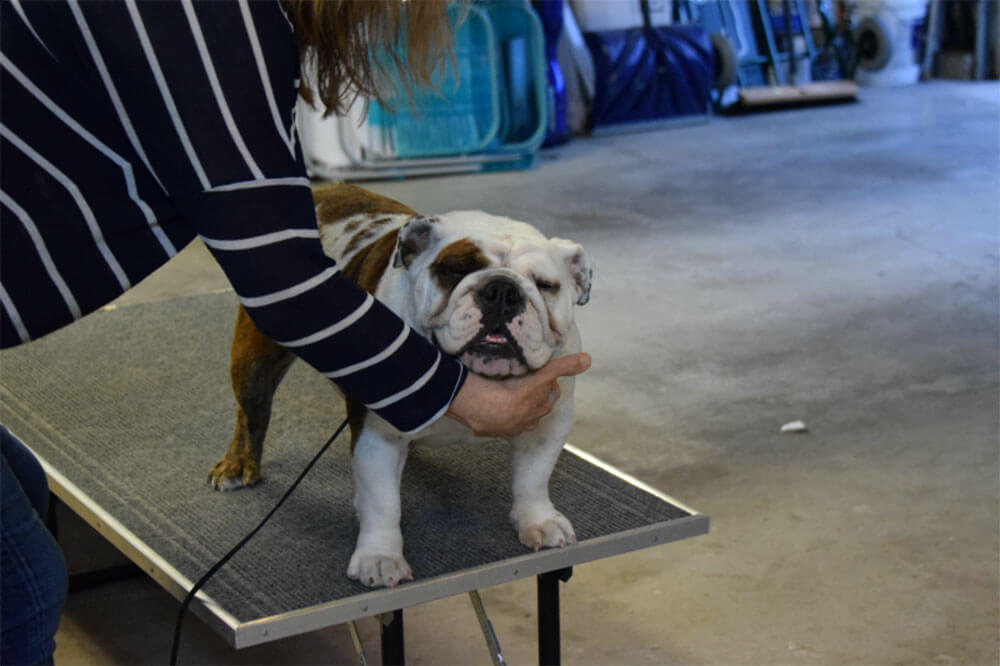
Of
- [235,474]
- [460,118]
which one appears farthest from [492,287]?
[460,118]

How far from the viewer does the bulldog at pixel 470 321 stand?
162 centimetres

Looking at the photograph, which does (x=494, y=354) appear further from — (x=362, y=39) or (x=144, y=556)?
(x=144, y=556)

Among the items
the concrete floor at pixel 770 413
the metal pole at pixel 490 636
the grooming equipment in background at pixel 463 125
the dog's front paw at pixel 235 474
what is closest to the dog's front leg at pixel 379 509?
the metal pole at pixel 490 636

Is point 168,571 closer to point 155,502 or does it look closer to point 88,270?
point 155,502

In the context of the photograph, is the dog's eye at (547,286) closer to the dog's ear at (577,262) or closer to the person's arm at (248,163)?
the dog's ear at (577,262)

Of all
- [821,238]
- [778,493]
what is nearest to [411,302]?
[778,493]

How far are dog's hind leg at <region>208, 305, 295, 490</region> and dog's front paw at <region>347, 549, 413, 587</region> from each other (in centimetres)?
44

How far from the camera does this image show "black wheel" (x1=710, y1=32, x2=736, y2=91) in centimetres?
896

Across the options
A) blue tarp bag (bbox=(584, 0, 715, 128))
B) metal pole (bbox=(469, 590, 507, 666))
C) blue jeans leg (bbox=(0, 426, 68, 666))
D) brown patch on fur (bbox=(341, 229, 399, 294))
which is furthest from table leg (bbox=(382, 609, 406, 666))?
blue tarp bag (bbox=(584, 0, 715, 128))

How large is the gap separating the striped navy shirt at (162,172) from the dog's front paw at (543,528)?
0.58 m

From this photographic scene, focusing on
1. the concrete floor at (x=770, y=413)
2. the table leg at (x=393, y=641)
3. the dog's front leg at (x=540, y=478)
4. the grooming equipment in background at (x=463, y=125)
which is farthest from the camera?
the grooming equipment in background at (x=463, y=125)

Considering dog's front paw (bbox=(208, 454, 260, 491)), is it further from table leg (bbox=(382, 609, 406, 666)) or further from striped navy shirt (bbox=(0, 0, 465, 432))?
striped navy shirt (bbox=(0, 0, 465, 432))

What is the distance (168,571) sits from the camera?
1.86 meters

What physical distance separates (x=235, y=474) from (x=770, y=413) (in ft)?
6.27
